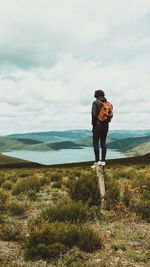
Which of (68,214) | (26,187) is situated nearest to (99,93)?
(68,214)

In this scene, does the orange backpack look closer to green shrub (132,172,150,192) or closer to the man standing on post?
the man standing on post

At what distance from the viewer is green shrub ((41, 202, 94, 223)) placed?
9.67m

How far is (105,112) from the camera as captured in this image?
11.1 metres

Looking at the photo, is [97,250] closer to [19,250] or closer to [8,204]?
[19,250]

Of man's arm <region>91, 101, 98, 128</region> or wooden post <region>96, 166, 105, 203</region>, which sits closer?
man's arm <region>91, 101, 98, 128</region>

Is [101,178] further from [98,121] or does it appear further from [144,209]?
[98,121]

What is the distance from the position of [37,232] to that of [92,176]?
232 inches

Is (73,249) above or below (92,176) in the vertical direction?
below

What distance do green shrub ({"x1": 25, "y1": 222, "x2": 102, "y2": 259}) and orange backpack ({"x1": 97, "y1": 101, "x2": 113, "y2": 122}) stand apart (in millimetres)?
4202

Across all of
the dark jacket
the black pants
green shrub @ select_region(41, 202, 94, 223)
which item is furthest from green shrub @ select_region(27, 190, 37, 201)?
the dark jacket

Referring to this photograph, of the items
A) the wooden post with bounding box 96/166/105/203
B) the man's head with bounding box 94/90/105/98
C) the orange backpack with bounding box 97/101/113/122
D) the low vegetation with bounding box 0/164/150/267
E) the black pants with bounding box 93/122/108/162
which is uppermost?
the man's head with bounding box 94/90/105/98

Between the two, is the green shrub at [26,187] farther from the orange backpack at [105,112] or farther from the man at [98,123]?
the orange backpack at [105,112]

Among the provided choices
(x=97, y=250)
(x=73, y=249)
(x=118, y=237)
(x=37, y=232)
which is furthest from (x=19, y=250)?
(x=118, y=237)

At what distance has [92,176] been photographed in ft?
43.3
